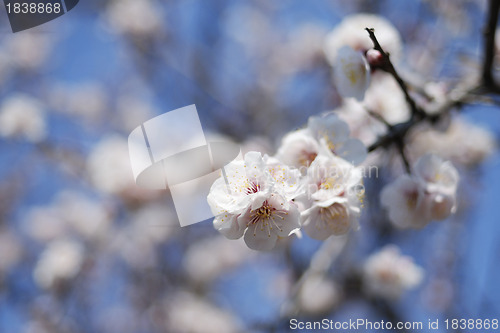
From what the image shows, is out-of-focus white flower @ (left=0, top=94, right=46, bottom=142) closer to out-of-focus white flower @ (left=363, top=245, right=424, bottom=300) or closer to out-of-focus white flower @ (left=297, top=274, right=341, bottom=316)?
out-of-focus white flower @ (left=297, top=274, right=341, bottom=316)

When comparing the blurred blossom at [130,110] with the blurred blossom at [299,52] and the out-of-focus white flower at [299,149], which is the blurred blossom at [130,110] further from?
the out-of-focus white flower at [299,149]

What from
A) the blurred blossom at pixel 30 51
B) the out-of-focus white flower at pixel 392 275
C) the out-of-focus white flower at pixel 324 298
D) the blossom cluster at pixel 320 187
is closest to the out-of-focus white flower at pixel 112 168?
the out-of-focus white flower at pixel 324 298

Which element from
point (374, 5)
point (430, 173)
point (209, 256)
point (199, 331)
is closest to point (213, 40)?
point (374, 5)

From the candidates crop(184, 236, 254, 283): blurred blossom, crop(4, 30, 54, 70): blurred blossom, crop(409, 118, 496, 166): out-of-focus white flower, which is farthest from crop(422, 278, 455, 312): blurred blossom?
crop(4, 30, 54, 70): blurred blossom

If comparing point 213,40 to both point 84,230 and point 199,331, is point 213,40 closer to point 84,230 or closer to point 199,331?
point 84,230

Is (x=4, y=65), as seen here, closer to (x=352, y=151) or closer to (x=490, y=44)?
(x=352, y=151)

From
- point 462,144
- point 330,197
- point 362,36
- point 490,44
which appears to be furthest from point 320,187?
point 462,144
